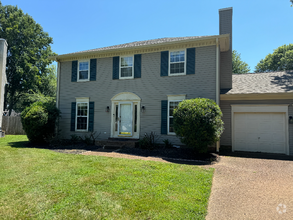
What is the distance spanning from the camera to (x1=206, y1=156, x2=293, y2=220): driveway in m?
3.04

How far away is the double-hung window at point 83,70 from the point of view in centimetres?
1124

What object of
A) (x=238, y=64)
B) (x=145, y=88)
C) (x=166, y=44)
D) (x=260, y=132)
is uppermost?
(x=238, y=64)

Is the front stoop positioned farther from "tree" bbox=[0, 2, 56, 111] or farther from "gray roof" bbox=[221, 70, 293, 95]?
"tree" bbox=[0, 2, 56, 111]

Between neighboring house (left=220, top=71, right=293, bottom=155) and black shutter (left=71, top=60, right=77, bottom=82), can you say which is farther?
black shutter (left=71, top=60, right=77, bottom=82)

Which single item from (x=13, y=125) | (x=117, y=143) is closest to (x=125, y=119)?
(x=117, y=143)

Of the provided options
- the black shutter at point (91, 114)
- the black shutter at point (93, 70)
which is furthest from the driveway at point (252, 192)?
the black shutter at point (93, 70)

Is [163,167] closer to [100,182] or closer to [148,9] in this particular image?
[100,182]

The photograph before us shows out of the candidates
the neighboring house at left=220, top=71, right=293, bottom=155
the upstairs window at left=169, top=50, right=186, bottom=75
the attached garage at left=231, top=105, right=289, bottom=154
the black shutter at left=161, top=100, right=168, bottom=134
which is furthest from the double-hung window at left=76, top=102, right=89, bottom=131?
the attached garage at left=231, top=105, right=289, bottom=154

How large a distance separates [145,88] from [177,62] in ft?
6.82

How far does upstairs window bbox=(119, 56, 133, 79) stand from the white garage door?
5826mm

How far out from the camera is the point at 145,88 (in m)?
9.91

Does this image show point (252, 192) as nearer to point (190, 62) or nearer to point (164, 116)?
point (164, 116)

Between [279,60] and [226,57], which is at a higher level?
[279,60]

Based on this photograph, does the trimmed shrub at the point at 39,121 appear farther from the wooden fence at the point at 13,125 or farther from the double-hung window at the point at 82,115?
the wooden fence at the point at 13,125
